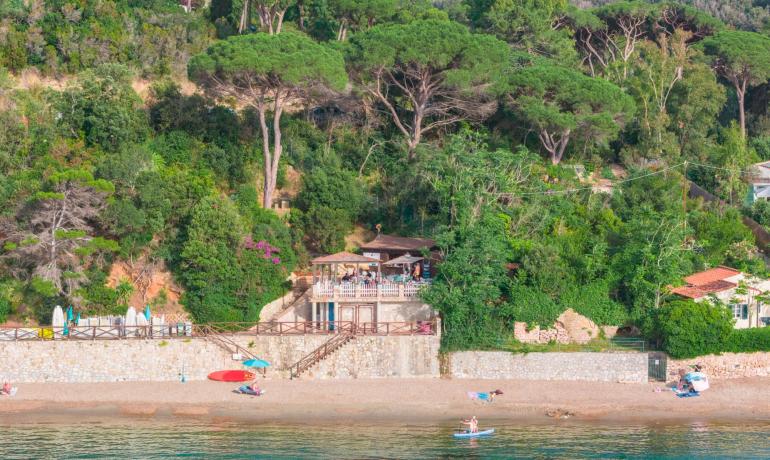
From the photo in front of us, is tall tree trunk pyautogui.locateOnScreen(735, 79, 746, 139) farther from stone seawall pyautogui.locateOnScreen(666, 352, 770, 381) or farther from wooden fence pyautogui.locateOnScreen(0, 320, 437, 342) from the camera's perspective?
wooden fence pyautogui.locateOnScreen(0, 320, 437, 342)

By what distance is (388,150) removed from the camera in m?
68.6

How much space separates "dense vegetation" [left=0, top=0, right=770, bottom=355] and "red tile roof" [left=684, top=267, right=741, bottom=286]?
92 cm

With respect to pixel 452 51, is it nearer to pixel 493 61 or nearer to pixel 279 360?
pixel 493 61

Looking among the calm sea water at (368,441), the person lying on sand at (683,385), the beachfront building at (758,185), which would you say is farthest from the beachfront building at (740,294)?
the beachfront building at (758,185)

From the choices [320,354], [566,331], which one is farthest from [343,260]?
[566,331]

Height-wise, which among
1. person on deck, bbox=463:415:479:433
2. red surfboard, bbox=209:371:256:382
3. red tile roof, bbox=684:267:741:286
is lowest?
person on deck, bbox=463:415:479:433

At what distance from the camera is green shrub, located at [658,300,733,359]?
4962 centimetres

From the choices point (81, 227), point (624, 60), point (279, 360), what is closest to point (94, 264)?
point (81, 227)

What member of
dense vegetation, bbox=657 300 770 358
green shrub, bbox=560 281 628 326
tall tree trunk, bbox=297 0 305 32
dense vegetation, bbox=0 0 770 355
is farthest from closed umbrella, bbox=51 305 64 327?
tall tree trunk, bbox=297 0 305 32

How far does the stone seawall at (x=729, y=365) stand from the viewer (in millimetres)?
50031

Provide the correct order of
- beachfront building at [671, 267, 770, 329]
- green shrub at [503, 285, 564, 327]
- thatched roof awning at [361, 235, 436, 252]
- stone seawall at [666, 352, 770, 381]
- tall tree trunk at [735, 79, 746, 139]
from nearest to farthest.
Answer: stone seawall at [666, 352, 770, 381]
beachfront building at [671, 267, 770, 329]
green shrub at [503, 285, 564, 327]
thatched roof awning at [361, 235, 436, 252]
tall tree trunk at [735, 79, 746, 139]

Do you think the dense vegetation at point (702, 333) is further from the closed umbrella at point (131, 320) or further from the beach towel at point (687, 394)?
the closed umbrella at point (131, 320)

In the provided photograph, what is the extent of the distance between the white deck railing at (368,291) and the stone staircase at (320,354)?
10.7ft

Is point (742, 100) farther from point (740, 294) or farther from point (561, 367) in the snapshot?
point (561, 367)
